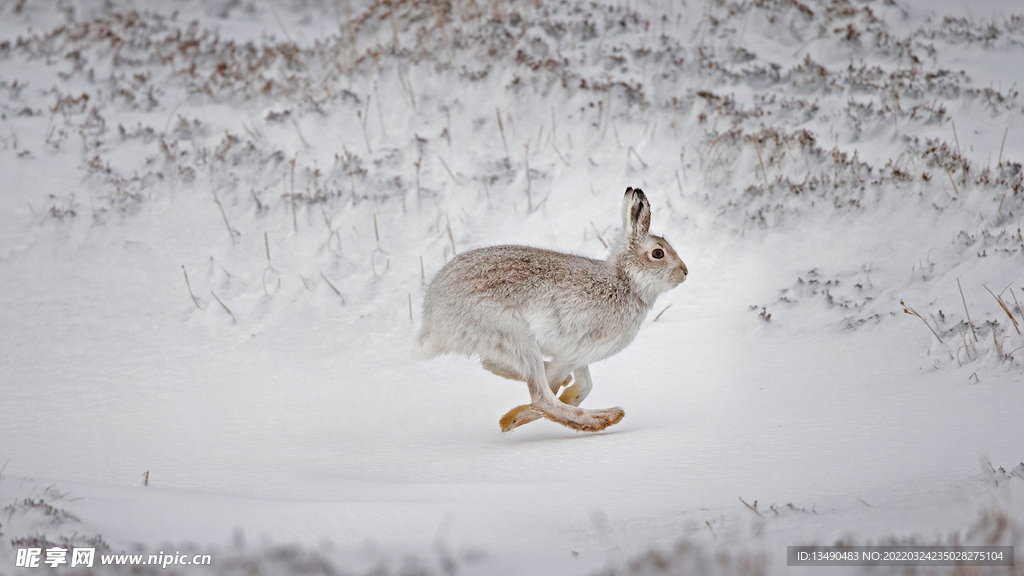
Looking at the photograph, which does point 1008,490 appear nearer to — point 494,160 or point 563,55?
point 494,160

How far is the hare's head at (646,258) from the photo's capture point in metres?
5.73

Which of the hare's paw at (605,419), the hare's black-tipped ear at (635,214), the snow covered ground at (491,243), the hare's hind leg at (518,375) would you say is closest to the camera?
the snow covered ground at (491,243)

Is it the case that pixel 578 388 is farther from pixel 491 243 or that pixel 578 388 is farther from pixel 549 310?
pixel 491 243

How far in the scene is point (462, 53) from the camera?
1144 centimetres

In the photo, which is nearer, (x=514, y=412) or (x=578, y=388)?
(x=514, y=412)

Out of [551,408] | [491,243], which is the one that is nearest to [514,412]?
[551,408]

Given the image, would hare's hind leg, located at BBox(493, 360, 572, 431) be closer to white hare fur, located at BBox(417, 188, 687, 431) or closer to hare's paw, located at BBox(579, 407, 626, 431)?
white hare fur, located at BBox(417, 188, 687, 431)

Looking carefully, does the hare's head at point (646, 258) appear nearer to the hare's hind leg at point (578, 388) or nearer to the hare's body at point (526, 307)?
the hare's body at point (526, 307)

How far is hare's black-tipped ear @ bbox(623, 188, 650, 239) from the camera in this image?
18.6 ft

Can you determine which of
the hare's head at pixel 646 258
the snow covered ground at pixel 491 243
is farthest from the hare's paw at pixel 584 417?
the hare's head at pixel 646 258

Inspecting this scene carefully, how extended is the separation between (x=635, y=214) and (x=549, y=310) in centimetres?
100

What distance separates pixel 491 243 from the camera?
8.72 m

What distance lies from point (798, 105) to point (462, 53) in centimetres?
467

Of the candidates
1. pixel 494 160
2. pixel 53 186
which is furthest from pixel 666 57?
pixel 53 186
